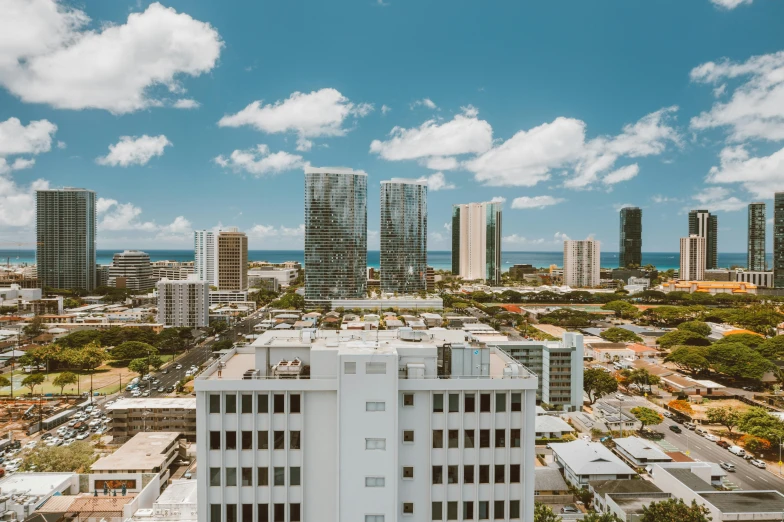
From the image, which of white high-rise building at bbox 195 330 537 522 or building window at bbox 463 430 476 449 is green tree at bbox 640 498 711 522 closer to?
white high-rise building at bbox 195 330 537 522

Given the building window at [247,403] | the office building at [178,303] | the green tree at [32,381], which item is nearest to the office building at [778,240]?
the office building at [178,303]

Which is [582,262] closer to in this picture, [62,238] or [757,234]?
[757,234]

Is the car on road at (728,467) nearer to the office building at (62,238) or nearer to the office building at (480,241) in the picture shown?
the office building at (480,241)

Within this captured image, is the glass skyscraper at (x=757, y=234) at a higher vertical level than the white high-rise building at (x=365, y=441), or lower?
higher

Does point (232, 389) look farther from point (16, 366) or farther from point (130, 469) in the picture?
point (16, 366)

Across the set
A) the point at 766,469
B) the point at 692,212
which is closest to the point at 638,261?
the point at 692,212
